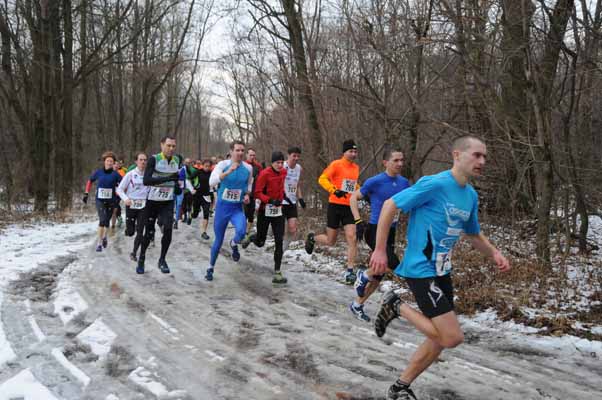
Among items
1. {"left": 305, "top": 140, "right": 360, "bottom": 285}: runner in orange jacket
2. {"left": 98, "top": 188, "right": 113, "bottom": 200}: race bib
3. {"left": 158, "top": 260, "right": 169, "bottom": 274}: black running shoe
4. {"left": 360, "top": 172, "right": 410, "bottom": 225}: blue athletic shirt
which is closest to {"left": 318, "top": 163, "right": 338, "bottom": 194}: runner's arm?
{"left": 305, "top": 140, "right": 360, "bottom": 285}: runner in orange jacket

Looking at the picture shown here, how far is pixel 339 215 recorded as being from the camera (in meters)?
8.02

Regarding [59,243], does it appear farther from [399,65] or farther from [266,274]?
[399,65]

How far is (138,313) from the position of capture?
5.95m

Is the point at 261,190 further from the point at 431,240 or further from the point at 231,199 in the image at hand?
the point at 431,240

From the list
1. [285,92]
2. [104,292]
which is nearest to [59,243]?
[104,292]

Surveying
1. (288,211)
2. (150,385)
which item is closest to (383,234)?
(150,385)

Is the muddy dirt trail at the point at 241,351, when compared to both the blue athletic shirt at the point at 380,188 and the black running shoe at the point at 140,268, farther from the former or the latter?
the blue athletic shirt at the point at 380,188

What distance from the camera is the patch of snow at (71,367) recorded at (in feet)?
13.0

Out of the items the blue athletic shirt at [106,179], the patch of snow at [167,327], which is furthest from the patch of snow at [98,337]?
the blue athletic shirt at [106,179]

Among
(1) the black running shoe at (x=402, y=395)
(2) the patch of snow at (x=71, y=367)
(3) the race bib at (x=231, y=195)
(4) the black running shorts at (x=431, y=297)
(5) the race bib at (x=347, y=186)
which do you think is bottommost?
(2) the patch of snow at (x=71, y=367)

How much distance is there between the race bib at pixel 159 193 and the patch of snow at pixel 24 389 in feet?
14.4

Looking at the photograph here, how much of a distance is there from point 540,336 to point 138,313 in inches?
180

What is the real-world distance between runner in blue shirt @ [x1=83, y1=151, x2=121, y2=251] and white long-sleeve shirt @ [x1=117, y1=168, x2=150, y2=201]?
1525 mm

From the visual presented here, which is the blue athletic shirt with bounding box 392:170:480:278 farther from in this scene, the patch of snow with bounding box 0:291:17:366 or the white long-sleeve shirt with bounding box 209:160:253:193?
the white long-sleeve shirt with bounding box 209:160:253:193
